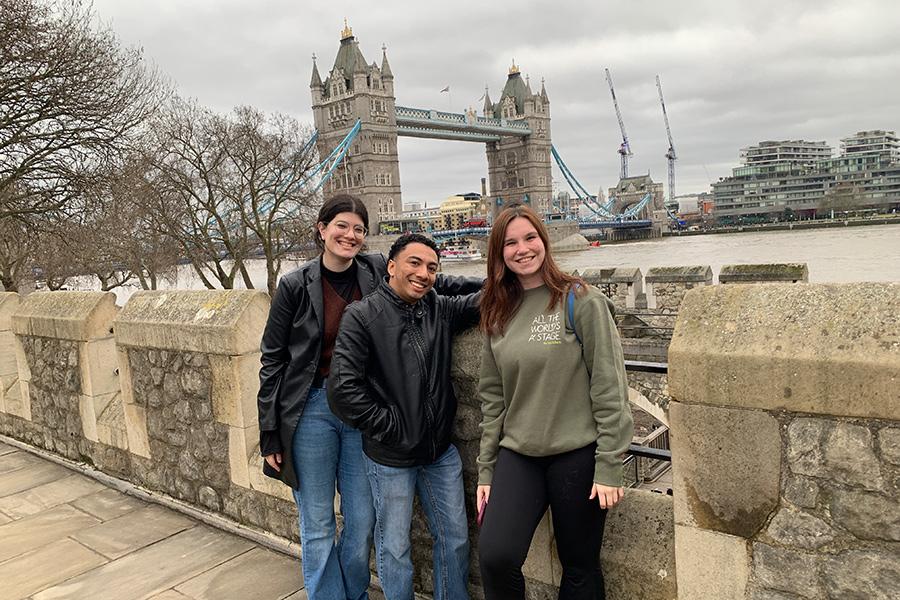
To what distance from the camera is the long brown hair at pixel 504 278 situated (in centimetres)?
196

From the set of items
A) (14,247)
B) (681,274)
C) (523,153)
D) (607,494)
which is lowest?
(681,274)

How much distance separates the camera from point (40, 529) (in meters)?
3.58

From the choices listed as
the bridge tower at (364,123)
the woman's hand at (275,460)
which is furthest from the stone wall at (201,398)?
the bridge tower at (364,123)

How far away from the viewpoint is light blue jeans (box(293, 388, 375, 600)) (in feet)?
8.04

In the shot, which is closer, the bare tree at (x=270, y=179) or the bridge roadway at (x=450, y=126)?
the bare tree at (x=270, y=179)

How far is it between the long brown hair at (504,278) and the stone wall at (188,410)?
0.37 meters

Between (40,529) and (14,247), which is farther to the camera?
(14,247)

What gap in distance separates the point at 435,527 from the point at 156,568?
1.55 meters

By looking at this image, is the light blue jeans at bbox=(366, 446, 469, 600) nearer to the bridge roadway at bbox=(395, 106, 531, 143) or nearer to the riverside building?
the bridge roadway at bbox=(395, 106, 531, 143)

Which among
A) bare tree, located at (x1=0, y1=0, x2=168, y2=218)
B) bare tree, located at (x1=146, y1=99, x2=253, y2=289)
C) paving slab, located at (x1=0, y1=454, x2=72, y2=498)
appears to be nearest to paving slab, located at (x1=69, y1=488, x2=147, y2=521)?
paving slab, located at (x1=0, y1=454, x2=72, y2=498)

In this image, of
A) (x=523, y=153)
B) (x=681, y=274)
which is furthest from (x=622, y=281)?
(x=523, y=153)

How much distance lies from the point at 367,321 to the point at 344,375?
185mm

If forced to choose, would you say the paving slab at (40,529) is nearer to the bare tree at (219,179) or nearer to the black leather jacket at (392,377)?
the black leather jacket at (392,377)

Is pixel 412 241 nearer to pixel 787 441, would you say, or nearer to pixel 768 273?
pixel 787 441
